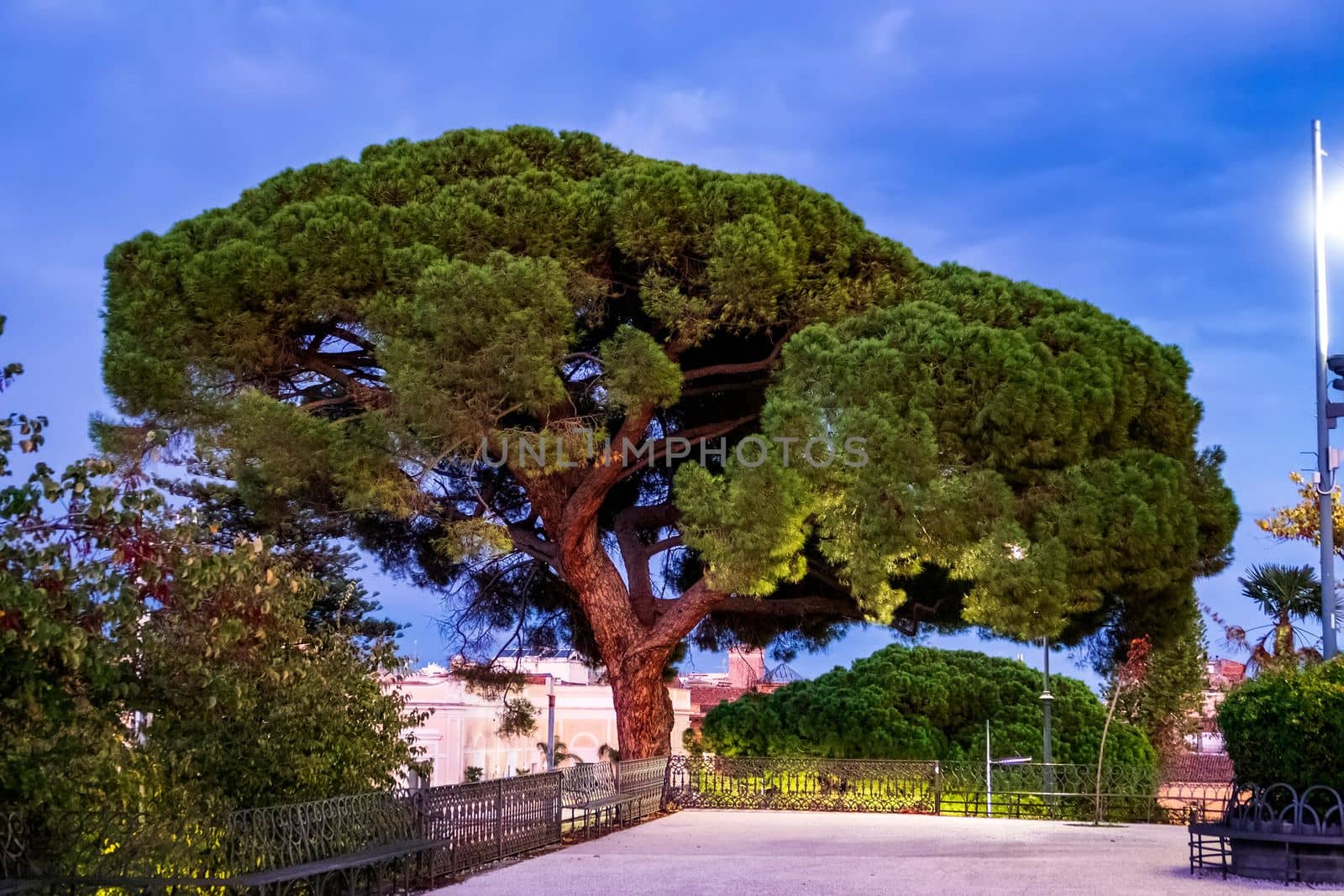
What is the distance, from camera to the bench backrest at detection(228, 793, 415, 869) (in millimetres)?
8703

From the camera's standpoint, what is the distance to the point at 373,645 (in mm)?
11586

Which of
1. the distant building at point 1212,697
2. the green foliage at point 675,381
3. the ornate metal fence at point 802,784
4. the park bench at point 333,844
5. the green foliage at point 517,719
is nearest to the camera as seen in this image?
the park bench at point 333,844

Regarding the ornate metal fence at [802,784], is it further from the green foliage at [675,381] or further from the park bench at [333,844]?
the park bench at [333,844]

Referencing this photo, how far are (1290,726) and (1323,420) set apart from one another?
392 centimetres

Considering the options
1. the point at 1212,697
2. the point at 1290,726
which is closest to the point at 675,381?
the point at 1290,726

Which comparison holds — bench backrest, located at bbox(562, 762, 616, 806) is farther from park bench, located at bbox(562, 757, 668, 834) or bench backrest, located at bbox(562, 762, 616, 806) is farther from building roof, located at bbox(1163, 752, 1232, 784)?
building roof, located at bbox(1163, 752, 1232, 784)

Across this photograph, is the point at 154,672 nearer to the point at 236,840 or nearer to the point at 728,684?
the point at 236,840

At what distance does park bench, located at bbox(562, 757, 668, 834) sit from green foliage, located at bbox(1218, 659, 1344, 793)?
23.5ft

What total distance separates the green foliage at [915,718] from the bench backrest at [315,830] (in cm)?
1492

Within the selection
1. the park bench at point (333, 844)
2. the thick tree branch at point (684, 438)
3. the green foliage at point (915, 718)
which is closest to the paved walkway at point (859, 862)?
the park bench at point (333, 844)

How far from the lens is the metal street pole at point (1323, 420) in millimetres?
12812

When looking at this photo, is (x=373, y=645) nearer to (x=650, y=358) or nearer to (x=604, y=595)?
(x=650, y=358)

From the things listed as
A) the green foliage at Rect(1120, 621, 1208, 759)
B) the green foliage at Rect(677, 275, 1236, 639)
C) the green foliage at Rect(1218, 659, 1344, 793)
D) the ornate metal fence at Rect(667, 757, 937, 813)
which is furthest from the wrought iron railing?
the green foliage at Rect(1120, 621, 1208, 759)

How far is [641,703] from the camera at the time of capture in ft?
66.9
